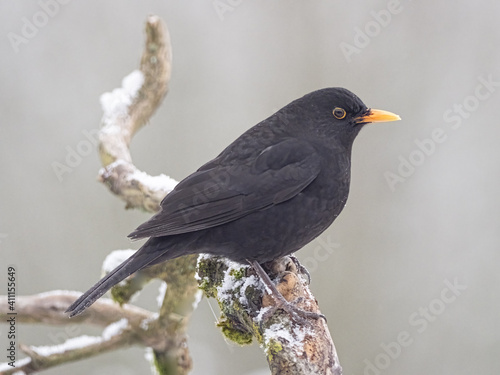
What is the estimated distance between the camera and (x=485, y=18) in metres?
6.75

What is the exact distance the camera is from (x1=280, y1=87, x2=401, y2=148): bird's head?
3549 mm

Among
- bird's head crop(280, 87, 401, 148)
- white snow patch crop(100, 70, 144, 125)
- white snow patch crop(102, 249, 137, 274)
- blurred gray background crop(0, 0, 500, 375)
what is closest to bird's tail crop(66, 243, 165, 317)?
white snow patch crop(102, 249, 137, 274)

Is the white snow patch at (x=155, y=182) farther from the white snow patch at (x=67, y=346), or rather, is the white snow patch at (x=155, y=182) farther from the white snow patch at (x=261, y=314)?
the white snow patch at (x=261, y=314)

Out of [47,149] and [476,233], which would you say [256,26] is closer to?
[47,149]

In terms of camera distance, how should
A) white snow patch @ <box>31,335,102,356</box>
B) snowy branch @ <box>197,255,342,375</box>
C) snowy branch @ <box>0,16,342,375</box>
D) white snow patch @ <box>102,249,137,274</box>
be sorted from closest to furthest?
snowy branch @ <box>197,255,342,375</box> < snowy branch @ <box>0,16,342,375</box> < white snow patch @ <box>31,335,102,356</box> < white snow patch @ <box>102,249,137,274</box>

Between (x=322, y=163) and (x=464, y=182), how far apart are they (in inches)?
167

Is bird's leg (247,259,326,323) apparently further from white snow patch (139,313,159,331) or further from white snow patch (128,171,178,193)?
white snow patch (139,313,159,331)

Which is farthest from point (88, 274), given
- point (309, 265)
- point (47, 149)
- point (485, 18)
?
point (485, 18)

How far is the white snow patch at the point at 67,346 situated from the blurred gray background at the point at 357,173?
9.62ft

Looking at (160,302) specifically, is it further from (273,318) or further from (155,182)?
(273,318)

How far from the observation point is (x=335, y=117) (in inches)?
141

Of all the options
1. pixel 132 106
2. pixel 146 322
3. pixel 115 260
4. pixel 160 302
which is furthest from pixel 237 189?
pixel 132 106

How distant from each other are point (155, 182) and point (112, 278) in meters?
1.26

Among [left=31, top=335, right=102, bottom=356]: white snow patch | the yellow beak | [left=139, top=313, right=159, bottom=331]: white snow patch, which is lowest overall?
[left=139, top=313, right=159, bottom=331]: white snow patch
